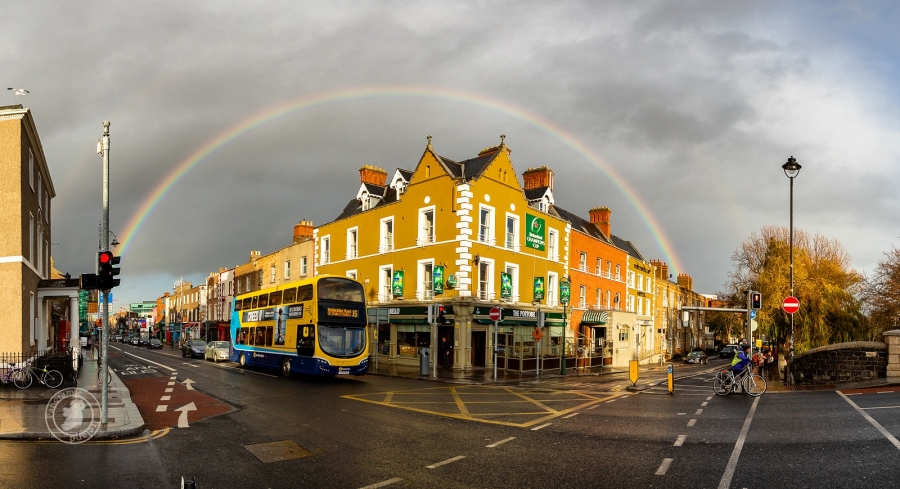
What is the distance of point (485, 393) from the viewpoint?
75.3 ft

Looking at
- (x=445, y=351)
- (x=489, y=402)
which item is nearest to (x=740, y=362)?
(x=489, y=402)

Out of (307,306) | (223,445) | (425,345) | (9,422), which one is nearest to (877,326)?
(425,345)

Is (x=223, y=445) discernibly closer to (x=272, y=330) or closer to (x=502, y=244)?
(x=272, y=330)

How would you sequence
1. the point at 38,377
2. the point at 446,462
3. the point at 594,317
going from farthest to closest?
the point at 594,317 → the point at 38,377 → the point at 446,462

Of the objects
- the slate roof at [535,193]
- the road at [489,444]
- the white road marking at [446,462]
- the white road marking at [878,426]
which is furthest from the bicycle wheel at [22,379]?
the slate roof at [535,193]

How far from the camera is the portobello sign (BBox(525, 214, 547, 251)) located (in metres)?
40.8

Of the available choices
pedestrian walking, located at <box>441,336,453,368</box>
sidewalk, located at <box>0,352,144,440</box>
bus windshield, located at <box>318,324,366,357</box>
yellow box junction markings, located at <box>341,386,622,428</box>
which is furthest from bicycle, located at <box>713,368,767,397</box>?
pedestrian walking, located at <box>441,336,453,368</box>

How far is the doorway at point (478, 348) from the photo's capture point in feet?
122

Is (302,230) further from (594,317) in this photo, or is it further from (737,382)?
(737,382)

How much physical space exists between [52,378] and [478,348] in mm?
21986

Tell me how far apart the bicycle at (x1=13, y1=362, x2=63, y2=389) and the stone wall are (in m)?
27.2

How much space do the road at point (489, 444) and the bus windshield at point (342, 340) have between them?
5856 millimetres

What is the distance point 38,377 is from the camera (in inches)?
882

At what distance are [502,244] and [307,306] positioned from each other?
51.1ft
